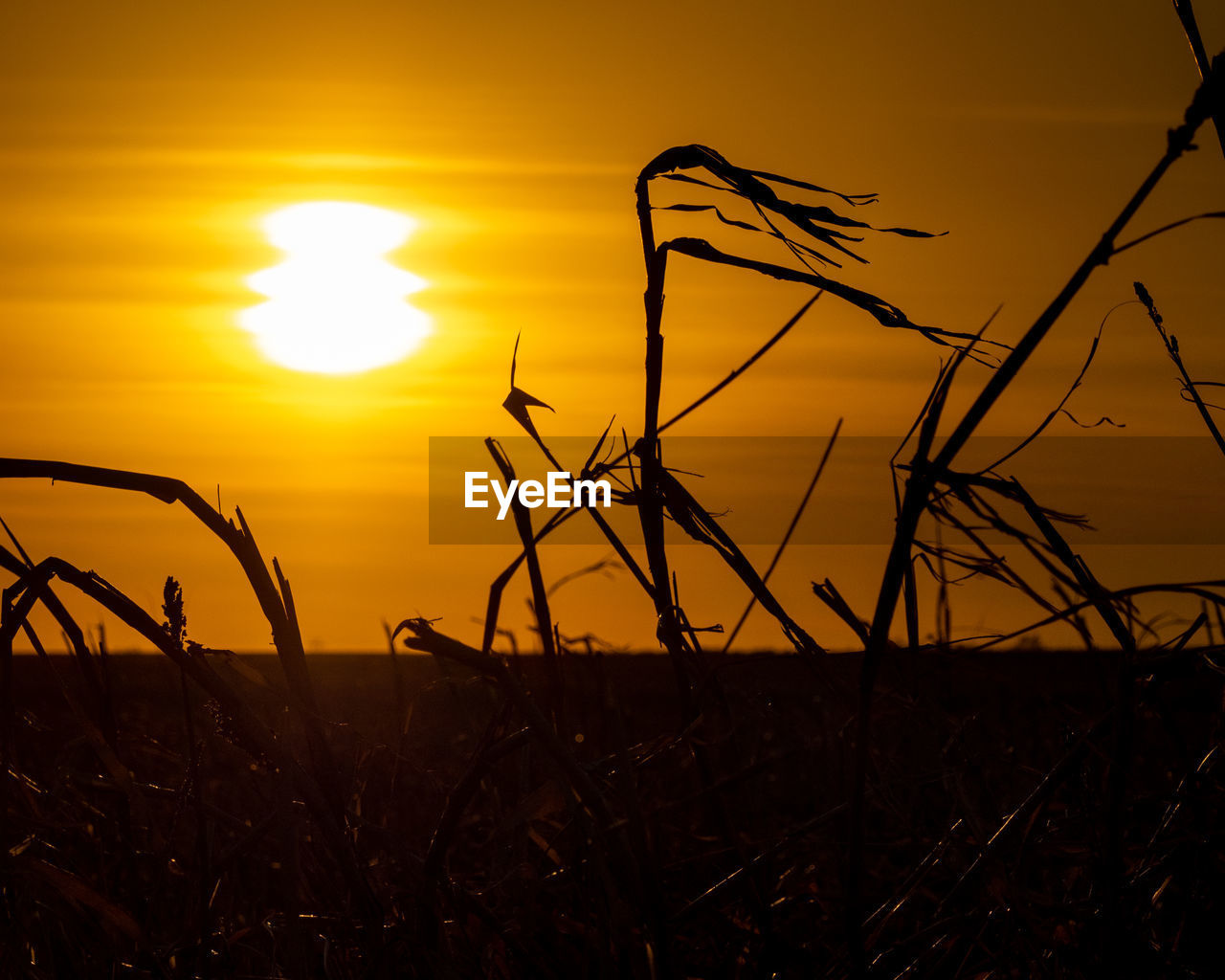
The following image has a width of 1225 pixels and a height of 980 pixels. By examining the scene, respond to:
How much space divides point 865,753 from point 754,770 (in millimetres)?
119

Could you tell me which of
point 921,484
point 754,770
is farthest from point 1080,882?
point 921,484

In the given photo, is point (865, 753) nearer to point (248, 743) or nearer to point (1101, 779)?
point (248, 743)

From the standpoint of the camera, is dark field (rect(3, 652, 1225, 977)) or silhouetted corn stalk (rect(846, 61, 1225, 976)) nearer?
silhouetted corn stalk (rect(846, 61, 1225, 976))

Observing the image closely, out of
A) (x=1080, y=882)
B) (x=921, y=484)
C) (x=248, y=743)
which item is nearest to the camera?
(x=921, y=484)

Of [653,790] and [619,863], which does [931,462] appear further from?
[653,790]

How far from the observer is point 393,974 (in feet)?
4.06

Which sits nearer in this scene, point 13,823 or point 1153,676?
point 1153,676

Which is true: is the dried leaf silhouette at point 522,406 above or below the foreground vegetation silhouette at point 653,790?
above

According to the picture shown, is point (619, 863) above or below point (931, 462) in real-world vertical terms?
below

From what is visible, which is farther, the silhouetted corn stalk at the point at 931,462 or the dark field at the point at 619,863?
the dark field at the point at 619,863

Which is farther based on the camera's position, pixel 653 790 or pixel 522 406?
pixel 653 790

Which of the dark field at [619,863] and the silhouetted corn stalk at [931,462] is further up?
the silhouetted corn stalk at [931,462]

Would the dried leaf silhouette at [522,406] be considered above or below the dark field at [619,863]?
above

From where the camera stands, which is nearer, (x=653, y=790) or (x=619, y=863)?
(x=619, y=863)
